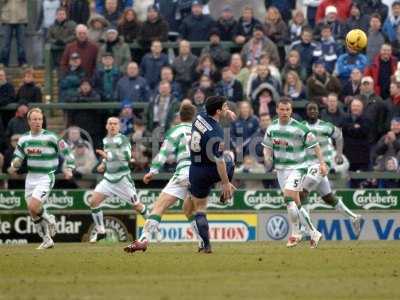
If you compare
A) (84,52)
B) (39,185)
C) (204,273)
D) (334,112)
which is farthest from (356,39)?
(204,273)

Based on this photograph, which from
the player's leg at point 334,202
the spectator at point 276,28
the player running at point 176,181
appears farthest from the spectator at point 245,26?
the player running at point 176,181

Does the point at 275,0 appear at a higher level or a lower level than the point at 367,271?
higher

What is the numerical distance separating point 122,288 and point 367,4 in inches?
642

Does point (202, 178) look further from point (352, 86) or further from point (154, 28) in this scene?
point (154, 28)

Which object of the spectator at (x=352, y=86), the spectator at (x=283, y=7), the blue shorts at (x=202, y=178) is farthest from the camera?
the spectator at (x=283, y=7)

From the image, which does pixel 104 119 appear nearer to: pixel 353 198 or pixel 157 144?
pixel 157 144

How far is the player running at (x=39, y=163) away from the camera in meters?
24.5

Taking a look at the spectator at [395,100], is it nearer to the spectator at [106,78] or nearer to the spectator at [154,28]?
the spectator at [154,28]

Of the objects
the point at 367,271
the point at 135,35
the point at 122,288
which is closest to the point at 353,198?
the point at 135,35

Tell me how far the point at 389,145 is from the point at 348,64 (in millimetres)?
2492

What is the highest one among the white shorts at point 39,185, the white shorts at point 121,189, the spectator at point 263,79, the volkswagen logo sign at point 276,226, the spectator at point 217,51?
the spectator at point 217,51

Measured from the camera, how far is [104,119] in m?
31.0

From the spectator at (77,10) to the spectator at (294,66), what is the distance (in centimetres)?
537

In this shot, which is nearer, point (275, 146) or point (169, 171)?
point (275, 146)
